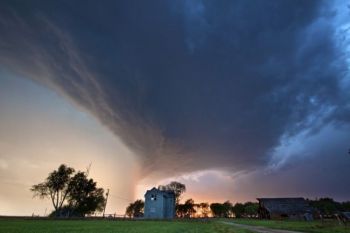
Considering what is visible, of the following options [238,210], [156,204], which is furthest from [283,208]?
[238,210]

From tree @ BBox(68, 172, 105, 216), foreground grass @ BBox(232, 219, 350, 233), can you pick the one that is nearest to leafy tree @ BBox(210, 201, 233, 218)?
tree @ BBox(68, 172, 105, 216)

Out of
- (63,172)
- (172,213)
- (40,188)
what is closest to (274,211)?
(172,213)

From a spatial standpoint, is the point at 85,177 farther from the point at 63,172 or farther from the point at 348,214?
the point at 348,214

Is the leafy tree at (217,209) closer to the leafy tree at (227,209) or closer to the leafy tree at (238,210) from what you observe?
the leafy tree at (227,209)

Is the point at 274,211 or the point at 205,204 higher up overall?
the point at 205,204

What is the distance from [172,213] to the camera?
106500 mm

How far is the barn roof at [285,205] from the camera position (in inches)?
3853

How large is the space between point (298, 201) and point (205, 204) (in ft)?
324

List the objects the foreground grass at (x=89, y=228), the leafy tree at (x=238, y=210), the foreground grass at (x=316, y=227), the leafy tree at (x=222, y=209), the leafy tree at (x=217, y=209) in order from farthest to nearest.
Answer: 1. the leafy tree at (x=217, y=209)
2. the leafy tree at (x=222, y=209)
3. the leafy tree at (x=238, y=210)
4. the foreground grass at (x=316, y=227)
5. the foreground grass at (x=89, y=228)

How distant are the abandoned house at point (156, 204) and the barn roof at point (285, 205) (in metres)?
37.7

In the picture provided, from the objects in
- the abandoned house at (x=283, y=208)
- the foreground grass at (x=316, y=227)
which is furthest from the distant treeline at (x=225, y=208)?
the foreground grass at (x=316, y=227)

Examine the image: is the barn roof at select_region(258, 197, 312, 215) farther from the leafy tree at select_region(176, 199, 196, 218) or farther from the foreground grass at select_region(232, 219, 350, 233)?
the leafy tree at select_region(176, 199, 196, 218)

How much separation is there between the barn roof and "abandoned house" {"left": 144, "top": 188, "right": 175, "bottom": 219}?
3765 centimetres

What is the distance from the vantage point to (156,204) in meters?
98.5
